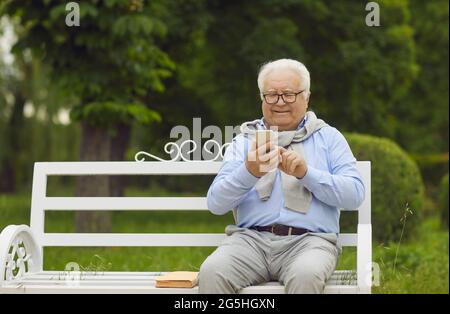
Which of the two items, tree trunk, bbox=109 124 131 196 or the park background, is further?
tree trunk, bbox=109 124 131 196

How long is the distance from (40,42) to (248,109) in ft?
22.6

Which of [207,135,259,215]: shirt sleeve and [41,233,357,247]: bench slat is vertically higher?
[207,135,259,215]: shirt sleeve

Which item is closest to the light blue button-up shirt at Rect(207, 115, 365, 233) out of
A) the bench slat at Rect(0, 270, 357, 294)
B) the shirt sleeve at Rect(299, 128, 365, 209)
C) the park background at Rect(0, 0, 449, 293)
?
the shirt sleeve at Rect(299, 128, 365, 209)

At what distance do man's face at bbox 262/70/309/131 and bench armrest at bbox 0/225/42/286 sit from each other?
4.37ft

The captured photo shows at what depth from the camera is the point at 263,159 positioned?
138 inches

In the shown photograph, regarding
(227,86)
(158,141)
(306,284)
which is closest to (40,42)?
(306,284)

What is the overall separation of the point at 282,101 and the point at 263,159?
1.43ft

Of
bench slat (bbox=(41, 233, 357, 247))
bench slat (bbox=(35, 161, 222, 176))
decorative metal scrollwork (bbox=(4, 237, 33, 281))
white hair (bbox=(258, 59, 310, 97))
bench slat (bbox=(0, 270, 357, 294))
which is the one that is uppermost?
white hair (bbox=(258, 59, 310, 97))

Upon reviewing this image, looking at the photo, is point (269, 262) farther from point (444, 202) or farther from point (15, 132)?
point (15, 132)

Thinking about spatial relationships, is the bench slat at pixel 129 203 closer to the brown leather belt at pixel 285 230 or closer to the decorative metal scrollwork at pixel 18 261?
the decorative metal scrollwork at pixel 18 261

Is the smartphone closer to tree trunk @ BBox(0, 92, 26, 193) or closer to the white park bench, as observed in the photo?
the white park bench

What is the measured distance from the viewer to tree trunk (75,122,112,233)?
950cm

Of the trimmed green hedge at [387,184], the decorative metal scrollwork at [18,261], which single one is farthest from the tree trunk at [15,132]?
the decorative metal scrollwork at [18,261]
